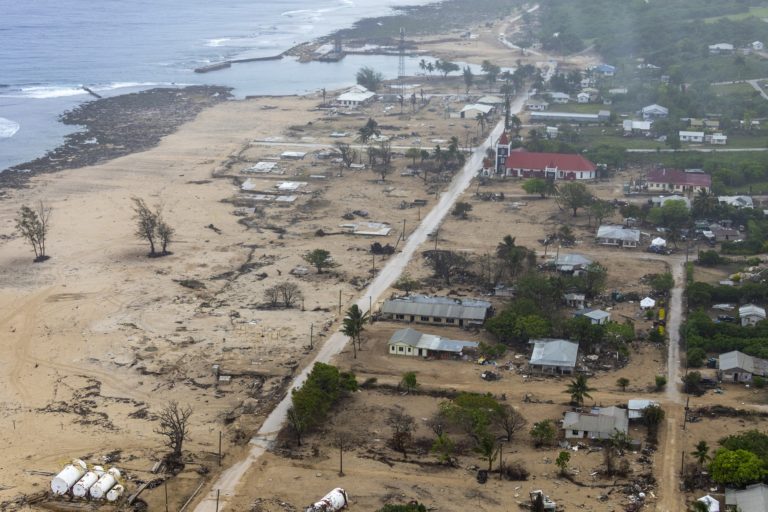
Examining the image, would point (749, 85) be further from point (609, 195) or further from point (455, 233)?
point (455, 233)

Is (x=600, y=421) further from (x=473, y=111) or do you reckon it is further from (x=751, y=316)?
(x=473, y=111)

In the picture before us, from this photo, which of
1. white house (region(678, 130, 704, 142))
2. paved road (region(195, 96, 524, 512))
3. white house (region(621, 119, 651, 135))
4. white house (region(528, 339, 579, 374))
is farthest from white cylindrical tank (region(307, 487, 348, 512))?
white house (region(621, 119, 651, 135))

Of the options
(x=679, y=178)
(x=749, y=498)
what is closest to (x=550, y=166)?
(x=679, y=178)

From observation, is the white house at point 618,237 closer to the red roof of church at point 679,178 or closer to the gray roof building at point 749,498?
the red roof of church at point 679,178

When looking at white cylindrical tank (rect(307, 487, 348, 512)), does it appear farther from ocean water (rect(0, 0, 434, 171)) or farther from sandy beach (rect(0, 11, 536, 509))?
ocean water (rect(0, 0, 434, 171))

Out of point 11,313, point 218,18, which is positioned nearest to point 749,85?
point 11,313

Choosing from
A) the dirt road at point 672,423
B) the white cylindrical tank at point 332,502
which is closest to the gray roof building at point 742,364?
the dirt road at point 672,423
